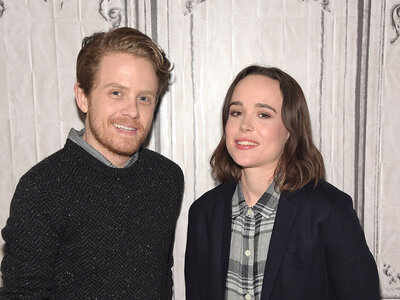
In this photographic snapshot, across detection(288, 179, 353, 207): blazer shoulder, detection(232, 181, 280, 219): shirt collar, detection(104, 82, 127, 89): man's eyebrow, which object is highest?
detection(104, 82, 127, 89): man's eyebrow

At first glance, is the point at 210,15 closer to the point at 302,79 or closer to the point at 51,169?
the point at 302,79

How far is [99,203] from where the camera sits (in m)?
1.53

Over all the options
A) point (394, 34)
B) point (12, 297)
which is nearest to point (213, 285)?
point (12, 297)

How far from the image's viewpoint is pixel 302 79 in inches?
79.8

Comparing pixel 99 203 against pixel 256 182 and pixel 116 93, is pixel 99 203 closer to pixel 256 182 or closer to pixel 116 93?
pixel 116 93

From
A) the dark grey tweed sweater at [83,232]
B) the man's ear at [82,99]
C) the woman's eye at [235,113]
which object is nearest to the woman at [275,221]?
the woman's eye at [235,113]

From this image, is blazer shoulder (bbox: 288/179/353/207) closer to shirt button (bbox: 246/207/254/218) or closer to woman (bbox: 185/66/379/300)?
woman (bbox: 185/66/379/300)

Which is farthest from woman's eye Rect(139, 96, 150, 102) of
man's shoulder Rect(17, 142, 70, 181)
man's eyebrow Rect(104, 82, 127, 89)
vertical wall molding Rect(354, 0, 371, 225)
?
vertical wall molding Rect(354, 0, 371, 225)

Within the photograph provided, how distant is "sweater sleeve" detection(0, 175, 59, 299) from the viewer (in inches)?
53.6

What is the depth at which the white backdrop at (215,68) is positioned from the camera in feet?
6.48

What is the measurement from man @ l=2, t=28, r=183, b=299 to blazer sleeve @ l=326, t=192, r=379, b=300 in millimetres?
735

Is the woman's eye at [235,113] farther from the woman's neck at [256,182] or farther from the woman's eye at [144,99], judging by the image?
the woman's eye at [144,99]

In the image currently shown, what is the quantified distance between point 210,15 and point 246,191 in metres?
0.93

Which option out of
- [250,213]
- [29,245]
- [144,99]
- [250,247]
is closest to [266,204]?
[250,213]
